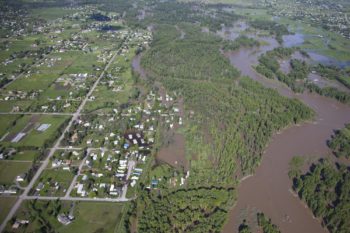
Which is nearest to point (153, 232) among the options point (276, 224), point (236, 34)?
point (276, 224)

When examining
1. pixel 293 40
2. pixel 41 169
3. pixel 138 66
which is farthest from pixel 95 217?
pixel 293 40

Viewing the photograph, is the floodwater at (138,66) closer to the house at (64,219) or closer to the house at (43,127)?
the house at (43,127)

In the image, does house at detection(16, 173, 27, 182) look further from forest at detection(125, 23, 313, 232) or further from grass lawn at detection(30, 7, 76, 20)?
grass lawn at detection(30, 7, 76, 20)

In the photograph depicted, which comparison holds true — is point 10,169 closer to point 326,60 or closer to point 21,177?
point 21,177

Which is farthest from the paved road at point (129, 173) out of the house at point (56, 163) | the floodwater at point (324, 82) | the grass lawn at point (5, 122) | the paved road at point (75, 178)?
the floodwater at point (324, 82)

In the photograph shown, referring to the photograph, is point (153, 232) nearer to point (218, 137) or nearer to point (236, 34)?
point (218, 137)

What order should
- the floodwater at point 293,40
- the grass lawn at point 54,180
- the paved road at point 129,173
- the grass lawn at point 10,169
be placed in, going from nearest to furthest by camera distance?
the paved road at point 129,173 < the grass lawn at point 54,180 < the grass lawn at point 10,169 < the floodwater at point 293,40

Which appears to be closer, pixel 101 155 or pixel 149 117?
pixel 101 155
